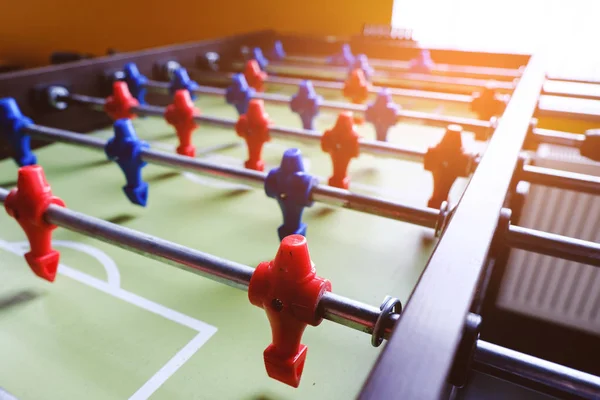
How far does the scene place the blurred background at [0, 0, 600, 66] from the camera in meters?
1.99

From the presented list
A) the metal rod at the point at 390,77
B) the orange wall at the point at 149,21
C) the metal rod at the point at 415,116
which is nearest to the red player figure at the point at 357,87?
the metal rod at the point at 415,116

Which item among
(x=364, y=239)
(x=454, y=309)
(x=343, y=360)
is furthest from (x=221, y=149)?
(x=454, y=309)

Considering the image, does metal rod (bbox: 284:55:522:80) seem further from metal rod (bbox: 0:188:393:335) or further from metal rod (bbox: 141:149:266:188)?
metal rod (bbox: 0:188:393:335)

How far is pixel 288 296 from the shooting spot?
0.41 m

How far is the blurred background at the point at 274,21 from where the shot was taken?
199 centimetres

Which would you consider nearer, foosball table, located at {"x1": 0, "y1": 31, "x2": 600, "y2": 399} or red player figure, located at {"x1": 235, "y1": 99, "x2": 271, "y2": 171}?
foosball table, located at {"x1": 0, "y1": 31, "x2": 600, "y2": 399}

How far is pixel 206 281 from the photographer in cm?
72

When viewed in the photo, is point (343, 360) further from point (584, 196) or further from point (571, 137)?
point (584, 196)

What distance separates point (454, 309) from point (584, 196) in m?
1.78

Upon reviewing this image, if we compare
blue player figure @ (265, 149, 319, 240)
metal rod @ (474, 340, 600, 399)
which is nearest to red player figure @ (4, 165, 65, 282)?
blue player figure @ (265, 149, 319, 240)

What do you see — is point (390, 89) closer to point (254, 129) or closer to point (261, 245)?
point (254, 129)

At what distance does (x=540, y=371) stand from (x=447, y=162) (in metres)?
0.46

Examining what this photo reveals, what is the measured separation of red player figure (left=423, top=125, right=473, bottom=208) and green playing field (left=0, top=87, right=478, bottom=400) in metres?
0.10

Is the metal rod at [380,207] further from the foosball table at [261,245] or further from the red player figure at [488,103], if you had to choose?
the red player figure at [488,103]
